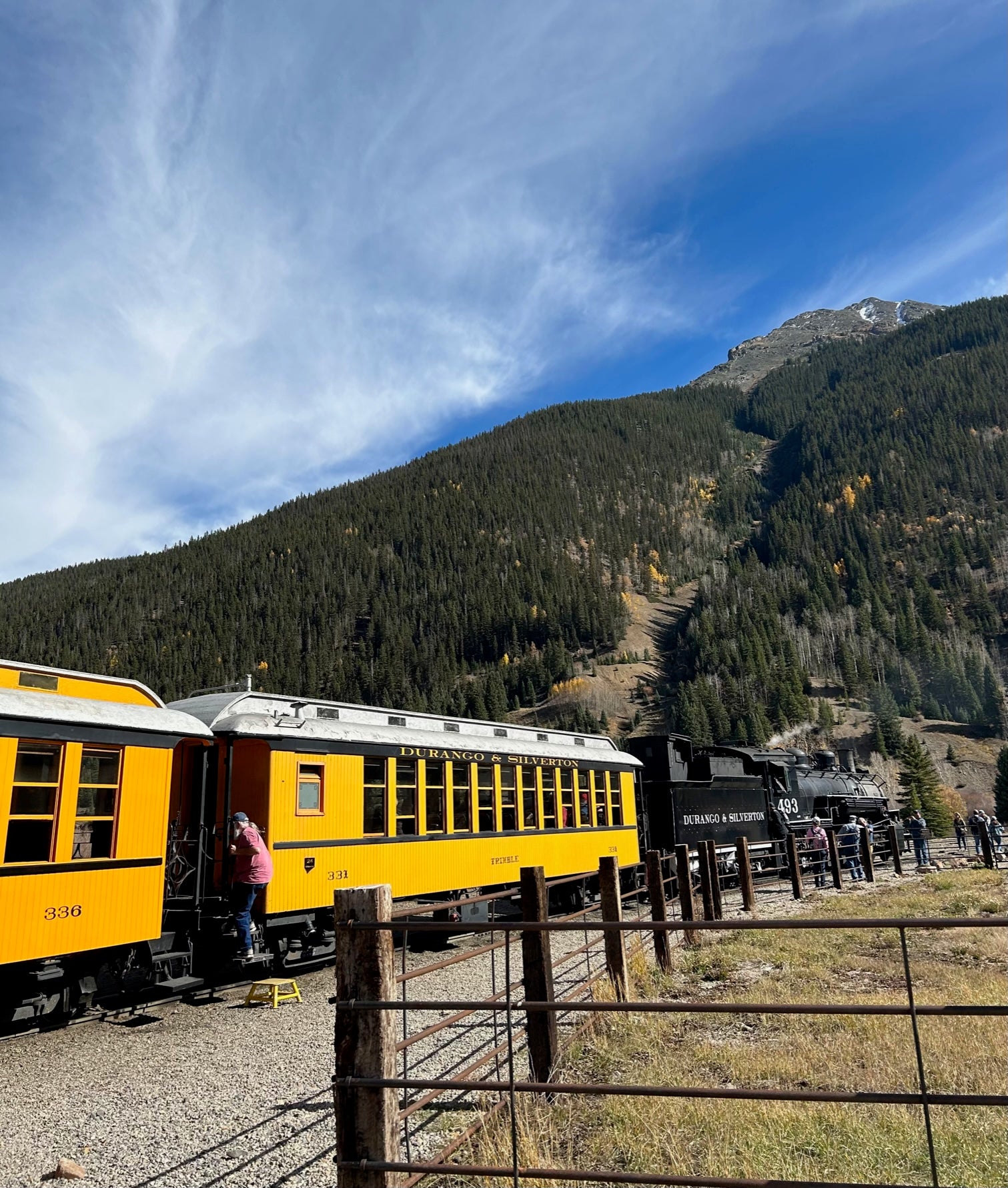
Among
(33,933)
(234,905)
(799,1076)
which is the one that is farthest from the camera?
(234,905)

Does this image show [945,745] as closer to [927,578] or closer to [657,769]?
[927,578]

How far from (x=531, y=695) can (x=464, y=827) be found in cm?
10451

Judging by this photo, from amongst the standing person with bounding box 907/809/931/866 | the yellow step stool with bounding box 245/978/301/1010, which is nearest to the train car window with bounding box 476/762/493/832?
the yellow step stool with bounding box 245/978/301/1010

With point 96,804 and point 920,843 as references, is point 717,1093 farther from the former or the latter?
point 920,843

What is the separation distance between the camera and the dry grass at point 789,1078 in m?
4.78

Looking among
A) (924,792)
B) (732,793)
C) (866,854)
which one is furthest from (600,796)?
(924,792)

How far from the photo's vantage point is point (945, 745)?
95.4 metres

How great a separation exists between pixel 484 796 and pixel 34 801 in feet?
25.5

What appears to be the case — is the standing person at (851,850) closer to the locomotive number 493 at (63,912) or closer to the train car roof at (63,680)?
the train car roof at (63,680)

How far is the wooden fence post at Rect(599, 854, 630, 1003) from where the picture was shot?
870 cm

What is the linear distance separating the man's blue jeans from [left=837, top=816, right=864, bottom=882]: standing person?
16.2 meters

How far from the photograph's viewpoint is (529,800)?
51.2ft

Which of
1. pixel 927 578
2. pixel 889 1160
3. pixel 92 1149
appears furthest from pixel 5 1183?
pixel 927 578

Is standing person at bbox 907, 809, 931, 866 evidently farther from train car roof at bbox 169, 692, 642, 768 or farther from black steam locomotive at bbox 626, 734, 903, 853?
train car roof at bbox 169, 692, 642, 768
